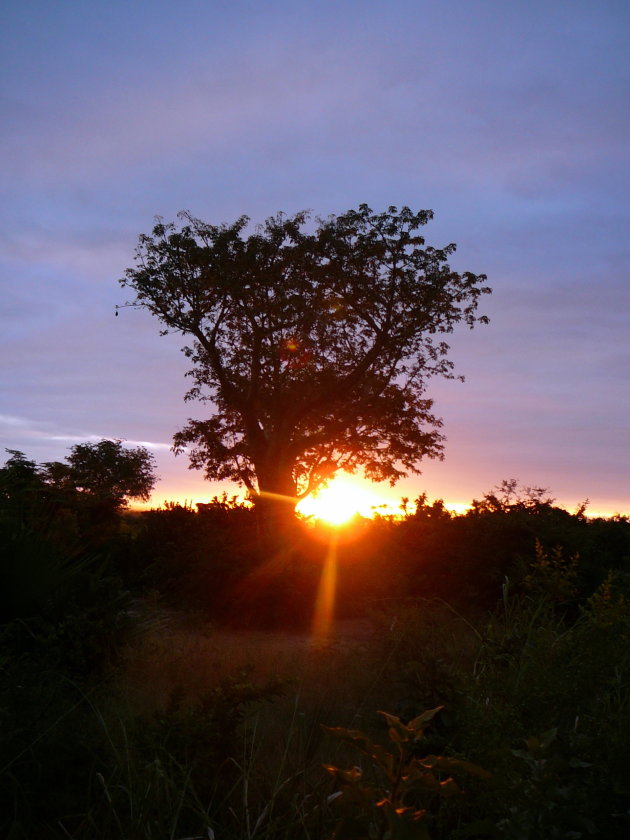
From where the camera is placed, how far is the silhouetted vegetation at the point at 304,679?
9.79ft

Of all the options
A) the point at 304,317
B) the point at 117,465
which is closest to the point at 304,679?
the point at 304,317

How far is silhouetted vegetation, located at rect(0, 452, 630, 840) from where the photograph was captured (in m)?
2.98

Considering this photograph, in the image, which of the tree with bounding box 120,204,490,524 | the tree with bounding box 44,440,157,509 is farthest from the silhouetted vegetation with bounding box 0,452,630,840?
the tree with bounding box 44,440,157,509

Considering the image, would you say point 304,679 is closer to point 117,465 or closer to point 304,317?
point 304,317

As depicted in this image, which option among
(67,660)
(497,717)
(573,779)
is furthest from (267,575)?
(573,779)

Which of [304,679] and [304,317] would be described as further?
[304,317]

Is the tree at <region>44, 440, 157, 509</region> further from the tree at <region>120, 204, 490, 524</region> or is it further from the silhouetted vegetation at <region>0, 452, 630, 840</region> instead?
the silhouetted vegetation at <region>0, 452, 630, 840</region>

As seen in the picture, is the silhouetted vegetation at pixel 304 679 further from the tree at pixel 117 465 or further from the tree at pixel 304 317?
the tree at pixel 117 465

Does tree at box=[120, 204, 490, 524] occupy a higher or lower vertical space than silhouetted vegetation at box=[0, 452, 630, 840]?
higher

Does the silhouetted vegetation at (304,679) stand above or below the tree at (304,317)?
below

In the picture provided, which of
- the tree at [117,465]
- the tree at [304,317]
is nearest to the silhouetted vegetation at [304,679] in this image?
the tree at [304,317]

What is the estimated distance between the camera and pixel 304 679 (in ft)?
21.5

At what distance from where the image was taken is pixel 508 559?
35.9 ft

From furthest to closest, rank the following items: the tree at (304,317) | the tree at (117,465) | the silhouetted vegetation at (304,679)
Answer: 1. the tree at (117,465)
2. the tree at (304,317)
3. the silhouetted vegetation at (304,679)
